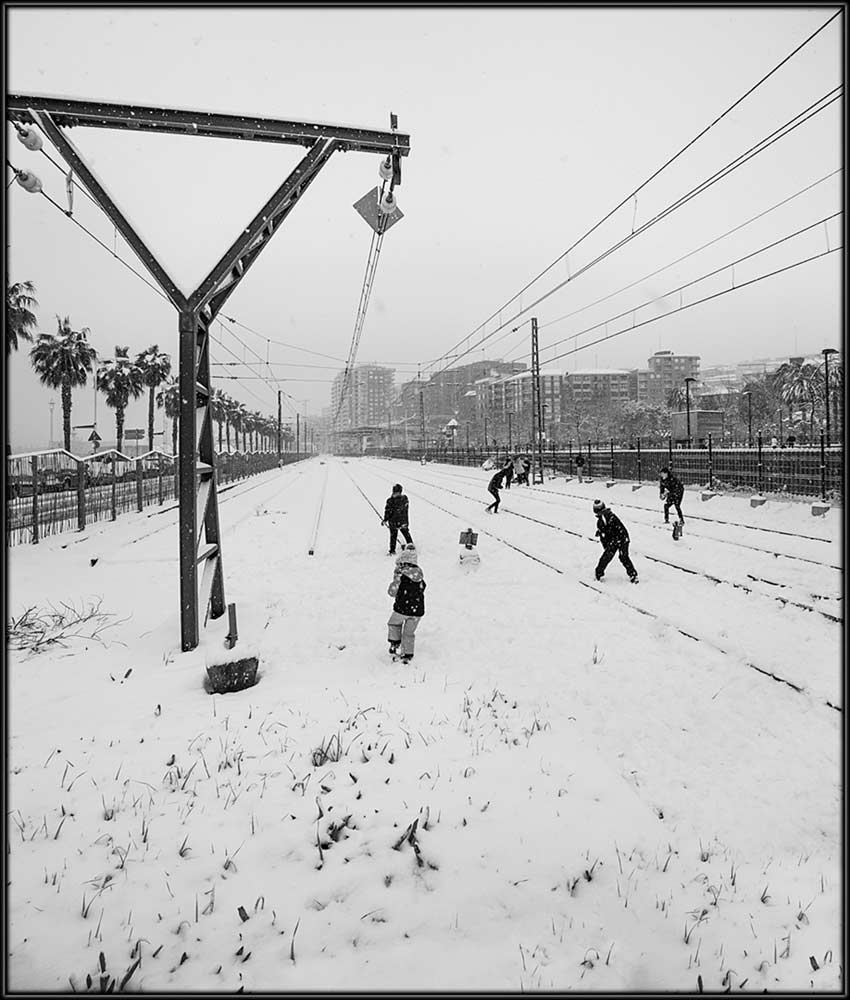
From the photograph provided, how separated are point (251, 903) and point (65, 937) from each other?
1.09 meters

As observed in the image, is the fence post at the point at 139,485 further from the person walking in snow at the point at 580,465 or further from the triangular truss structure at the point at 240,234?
the person walking in snow at the point at 580,465

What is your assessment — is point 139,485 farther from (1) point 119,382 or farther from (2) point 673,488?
(1) point 119,382

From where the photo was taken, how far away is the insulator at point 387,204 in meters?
9.08

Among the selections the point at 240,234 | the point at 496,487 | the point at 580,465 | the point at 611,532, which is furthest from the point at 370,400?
the point at 240,234

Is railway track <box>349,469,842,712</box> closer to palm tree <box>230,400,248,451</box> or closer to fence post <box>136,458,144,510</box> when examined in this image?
fence post <box>136,458,144,510</box>

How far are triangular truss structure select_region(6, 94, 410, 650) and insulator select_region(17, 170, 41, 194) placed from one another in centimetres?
51

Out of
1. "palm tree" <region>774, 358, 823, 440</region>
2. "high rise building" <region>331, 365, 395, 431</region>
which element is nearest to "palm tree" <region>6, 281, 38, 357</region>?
"palm tree" <region>774, 358, 823, 440</region>

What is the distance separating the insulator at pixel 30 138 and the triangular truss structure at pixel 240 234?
6.0 inches

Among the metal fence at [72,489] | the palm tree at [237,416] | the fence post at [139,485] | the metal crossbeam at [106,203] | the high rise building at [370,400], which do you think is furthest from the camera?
the high rise building at [370,400]

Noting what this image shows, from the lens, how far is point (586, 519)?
21.4 m

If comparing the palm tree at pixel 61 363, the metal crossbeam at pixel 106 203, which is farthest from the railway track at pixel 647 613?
the palm tree at pixel 61 363

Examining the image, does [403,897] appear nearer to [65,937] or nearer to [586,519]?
[65,937]

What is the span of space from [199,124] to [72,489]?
58.7ft

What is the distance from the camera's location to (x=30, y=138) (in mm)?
7309
